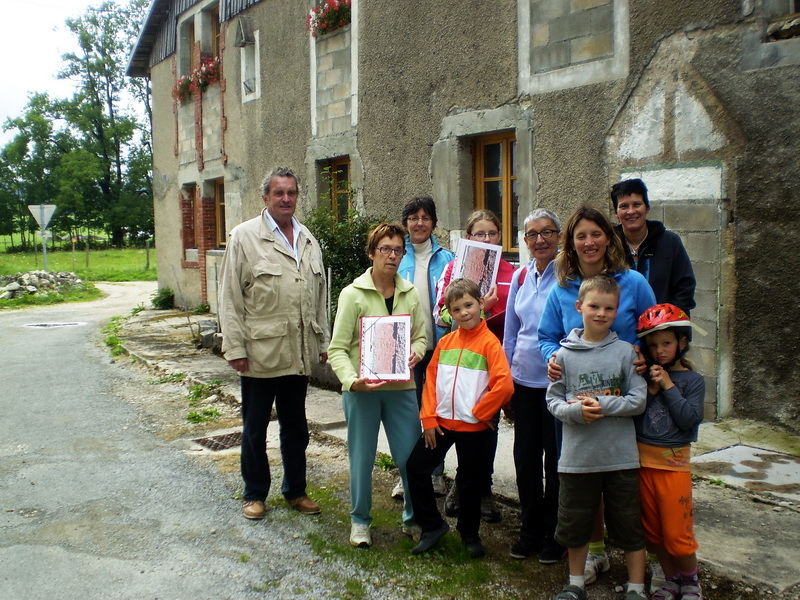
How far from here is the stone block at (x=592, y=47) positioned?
648 centimetres

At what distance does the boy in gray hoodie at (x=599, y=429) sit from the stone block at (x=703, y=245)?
2923mm

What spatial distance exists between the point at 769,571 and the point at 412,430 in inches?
71.3

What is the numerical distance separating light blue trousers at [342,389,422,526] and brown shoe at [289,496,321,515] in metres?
0.56

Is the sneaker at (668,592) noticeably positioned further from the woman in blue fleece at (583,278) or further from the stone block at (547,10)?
the stone block at (547,10)

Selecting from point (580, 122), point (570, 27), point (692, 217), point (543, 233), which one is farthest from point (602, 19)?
point (543, 233)

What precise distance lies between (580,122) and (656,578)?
4.42m

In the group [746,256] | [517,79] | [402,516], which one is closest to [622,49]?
[517,79]

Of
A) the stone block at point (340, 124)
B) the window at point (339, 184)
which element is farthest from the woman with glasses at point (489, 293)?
the window at point (339, 184)

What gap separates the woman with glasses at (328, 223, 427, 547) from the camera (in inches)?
158

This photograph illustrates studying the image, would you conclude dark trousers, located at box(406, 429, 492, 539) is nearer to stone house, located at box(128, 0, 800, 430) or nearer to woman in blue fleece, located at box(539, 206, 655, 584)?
woman in blue fleece, located at box(539, 206, 655, 584)

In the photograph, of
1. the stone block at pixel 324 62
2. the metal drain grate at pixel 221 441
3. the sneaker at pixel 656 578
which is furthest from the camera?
the stone block at pixel 324 62

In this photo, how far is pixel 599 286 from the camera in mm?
3168

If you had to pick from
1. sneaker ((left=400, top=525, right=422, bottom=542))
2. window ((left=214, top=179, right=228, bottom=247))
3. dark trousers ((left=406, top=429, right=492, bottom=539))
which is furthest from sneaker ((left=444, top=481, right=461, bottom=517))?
window ((left=214, top=179, right=228, bottom=247))

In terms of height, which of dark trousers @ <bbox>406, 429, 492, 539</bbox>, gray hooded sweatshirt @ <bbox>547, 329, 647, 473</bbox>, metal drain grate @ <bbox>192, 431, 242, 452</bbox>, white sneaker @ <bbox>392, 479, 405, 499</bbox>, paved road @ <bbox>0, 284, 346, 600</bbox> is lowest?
paved road @ <bbox>0, 284, 346, 600</bbox>
